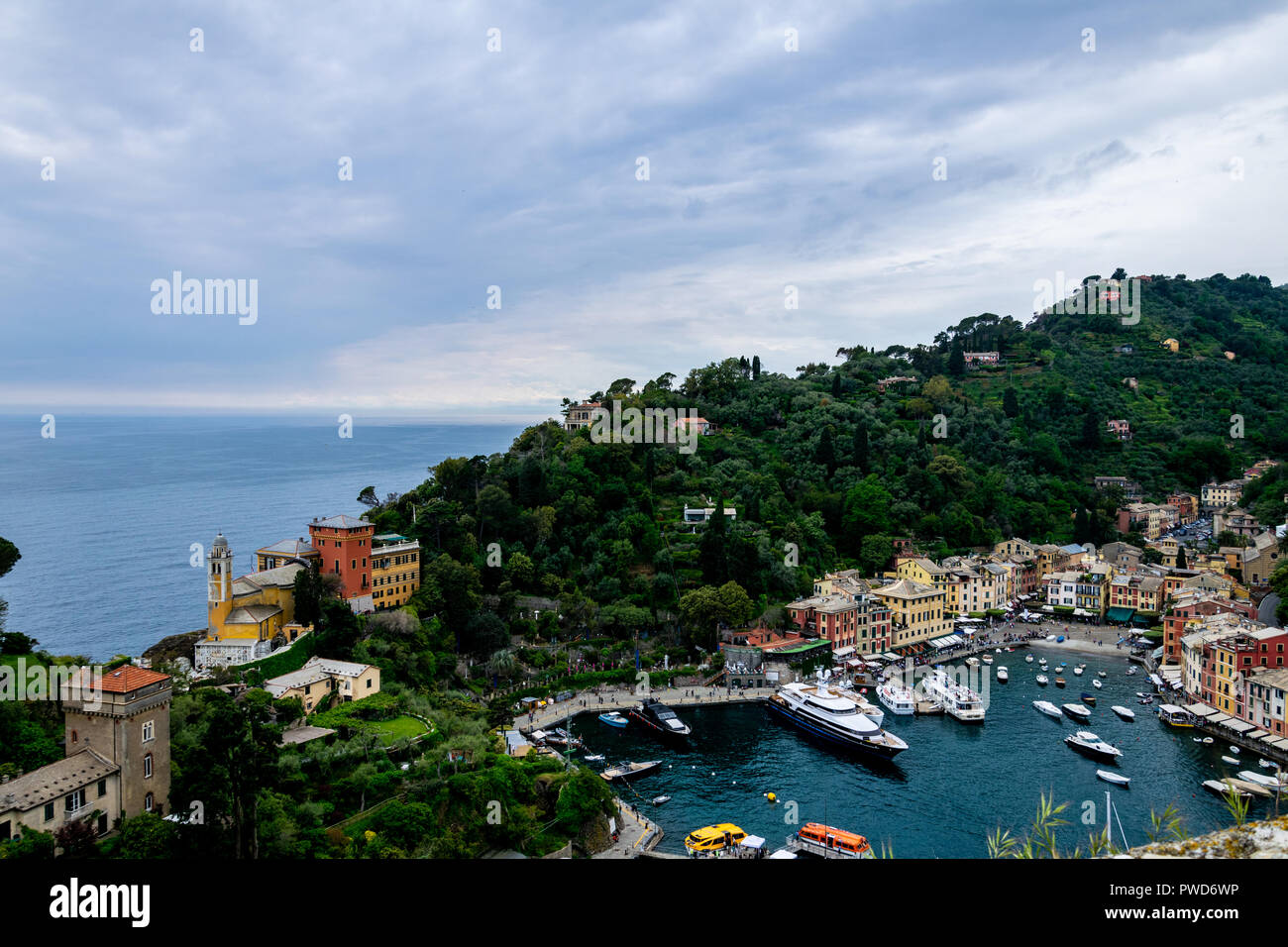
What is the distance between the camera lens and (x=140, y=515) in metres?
66.1

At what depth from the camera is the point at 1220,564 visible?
44375 mm

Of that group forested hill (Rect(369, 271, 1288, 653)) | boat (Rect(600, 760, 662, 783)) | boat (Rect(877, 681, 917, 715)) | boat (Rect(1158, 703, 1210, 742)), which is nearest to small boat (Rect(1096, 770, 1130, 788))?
boat (Rect(1158, 703, 1210, 742))

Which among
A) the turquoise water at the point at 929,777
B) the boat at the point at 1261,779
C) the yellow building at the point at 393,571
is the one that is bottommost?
the turquoise water at the point at 929,777

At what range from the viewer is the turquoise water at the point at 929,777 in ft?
69.3

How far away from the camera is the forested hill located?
35.9 meters

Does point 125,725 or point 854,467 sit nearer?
point 125,725

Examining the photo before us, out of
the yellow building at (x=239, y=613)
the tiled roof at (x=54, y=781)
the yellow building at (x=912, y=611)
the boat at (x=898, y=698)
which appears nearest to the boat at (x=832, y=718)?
the boat at (x=898, y=698)

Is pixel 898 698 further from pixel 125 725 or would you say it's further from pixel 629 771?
pixel 125 725

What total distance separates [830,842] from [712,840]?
3.00 metres

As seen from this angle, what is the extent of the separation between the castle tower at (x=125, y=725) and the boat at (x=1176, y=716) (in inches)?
1268

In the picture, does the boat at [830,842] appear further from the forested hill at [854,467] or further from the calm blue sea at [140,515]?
the calm blue sea at [140,515]

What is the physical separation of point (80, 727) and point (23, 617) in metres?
34.3

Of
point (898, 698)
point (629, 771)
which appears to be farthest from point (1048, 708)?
point (629, 771)
